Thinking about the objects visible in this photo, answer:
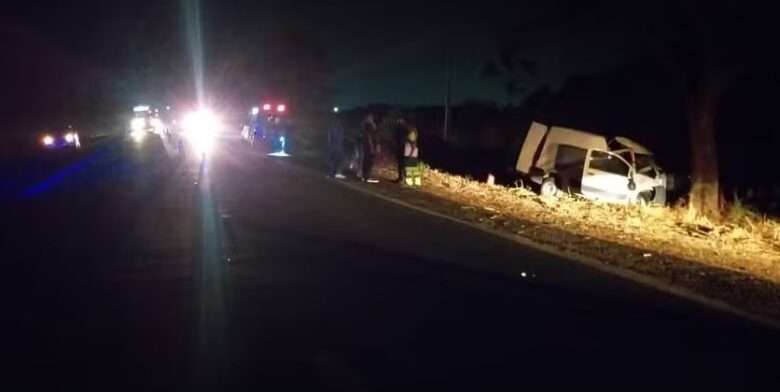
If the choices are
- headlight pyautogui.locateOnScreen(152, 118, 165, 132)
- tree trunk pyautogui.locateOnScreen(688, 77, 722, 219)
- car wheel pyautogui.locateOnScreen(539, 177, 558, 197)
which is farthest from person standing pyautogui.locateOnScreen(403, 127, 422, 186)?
headlight pyautogui.locateOnScreen(152, 118, 165, 132)

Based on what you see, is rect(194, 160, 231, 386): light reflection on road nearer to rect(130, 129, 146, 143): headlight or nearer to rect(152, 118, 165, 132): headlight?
rect(130, 129, 146, 143): headlight

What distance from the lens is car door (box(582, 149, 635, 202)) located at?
25.4 m

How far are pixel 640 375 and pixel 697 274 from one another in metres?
5.48

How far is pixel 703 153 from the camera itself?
21828 millimetres

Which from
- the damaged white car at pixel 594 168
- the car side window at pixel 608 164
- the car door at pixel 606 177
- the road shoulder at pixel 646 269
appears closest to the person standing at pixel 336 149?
the damaged white car at pixel 594 168

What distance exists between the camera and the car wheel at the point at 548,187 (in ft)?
84.3

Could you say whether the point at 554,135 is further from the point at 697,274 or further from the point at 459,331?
the point at 459,331

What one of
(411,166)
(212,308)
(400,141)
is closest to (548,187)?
(411,166)

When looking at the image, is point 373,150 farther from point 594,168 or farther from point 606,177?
point 606,177

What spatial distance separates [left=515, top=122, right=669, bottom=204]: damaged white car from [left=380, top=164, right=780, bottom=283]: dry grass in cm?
106

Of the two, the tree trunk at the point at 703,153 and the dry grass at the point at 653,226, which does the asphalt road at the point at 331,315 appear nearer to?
the dry grass at the point at 653,226

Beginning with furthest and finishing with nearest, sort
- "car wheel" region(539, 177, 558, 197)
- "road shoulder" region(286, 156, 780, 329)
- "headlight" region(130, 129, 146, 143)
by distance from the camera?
"headlight" region(130, 129, 146, 143) < "car wheel" region(539, 177, 558, 197) < "road shoulder" region(286, 156, 780, 329)

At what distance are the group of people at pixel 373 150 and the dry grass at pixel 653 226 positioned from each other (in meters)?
1.22

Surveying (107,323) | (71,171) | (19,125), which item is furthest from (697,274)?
(19,125)
